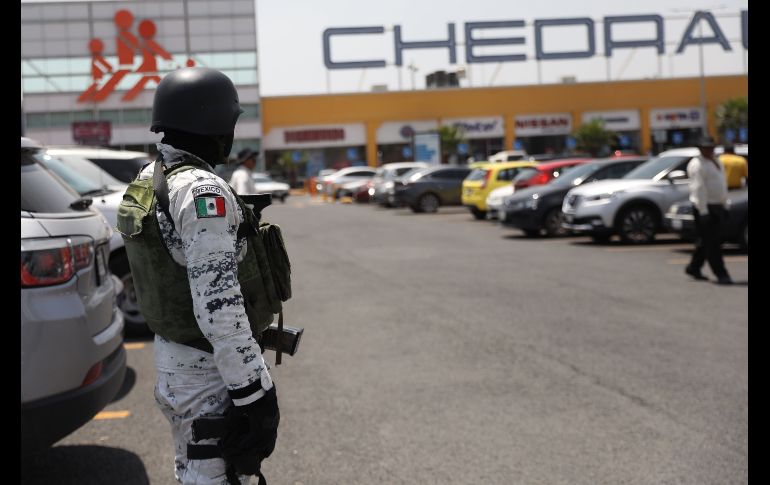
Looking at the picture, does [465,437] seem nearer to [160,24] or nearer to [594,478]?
[594,478]

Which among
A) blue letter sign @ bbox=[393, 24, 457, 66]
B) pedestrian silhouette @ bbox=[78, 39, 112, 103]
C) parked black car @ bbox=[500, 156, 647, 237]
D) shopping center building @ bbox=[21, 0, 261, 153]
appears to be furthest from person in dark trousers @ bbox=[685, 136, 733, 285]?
blue letter sign @ bbox=[393, 24, 457, 66]

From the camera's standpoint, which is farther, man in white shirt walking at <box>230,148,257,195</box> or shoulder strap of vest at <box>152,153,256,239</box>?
man in white shirt walking at <box>230,148,257,195</box>

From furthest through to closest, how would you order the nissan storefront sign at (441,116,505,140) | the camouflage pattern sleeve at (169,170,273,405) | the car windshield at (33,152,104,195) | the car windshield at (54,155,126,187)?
the nissan storefront sign at (441,116,505,140)
the car windshield at (54,155,126,187)
the car windshield at (33,152,104,195)
the camouflage pattern sleeve at (169,170,273,405)

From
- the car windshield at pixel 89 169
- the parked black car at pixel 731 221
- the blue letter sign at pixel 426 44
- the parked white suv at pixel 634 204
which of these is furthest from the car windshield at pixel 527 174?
the blue letter sign at pixel 426 44

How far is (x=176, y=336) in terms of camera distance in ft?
9.36

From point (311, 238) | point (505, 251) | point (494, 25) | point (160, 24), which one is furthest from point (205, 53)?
point (505, 251)

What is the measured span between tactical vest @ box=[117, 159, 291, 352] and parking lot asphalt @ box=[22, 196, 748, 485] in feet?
6.29

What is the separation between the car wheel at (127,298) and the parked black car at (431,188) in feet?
71.3

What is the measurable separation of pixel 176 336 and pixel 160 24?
5768 cm

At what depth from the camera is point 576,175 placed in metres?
19.5

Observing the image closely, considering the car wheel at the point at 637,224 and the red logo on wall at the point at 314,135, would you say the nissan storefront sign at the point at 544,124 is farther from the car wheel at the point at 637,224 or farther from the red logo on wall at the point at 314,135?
the car wheel at the point at 637,224

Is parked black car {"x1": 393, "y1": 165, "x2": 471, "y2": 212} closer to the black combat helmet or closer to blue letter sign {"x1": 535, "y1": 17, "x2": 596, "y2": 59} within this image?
the black combat helmet

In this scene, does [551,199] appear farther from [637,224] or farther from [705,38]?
[705,38]

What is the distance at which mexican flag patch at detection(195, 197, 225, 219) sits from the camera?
2.69m
